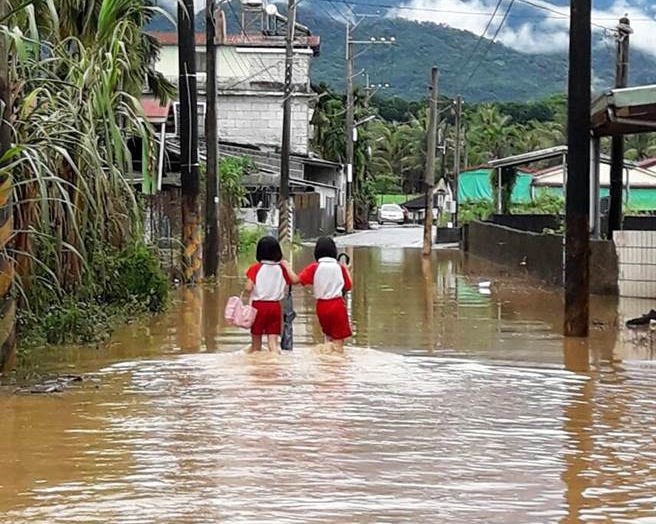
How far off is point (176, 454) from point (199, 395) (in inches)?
102

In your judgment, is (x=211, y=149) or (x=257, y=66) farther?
(x=257, y=66)

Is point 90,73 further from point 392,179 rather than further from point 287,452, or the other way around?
point 392,179

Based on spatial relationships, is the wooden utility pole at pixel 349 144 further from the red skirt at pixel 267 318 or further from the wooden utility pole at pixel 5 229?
the wooden utility pole at pixel 5 229

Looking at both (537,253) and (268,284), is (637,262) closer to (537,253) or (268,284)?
(537,253)

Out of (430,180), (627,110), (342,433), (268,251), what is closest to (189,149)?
(627,110)

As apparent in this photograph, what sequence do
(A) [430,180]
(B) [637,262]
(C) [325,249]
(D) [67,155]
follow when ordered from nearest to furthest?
(D) [67,155] → (C) [325,249] → (B) [637,262] → (A) [430,180]

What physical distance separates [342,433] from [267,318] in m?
4.33

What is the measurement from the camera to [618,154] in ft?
84.0

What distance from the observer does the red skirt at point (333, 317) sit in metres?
13.4

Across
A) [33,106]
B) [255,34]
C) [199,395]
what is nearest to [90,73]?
[33,106]

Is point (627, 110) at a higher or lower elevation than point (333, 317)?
higher

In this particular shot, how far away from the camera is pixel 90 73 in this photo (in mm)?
11797

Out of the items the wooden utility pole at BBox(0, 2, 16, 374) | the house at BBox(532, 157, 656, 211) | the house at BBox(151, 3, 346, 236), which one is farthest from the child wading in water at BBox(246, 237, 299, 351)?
Result: the house at BBox(151, 3, 346, 236)

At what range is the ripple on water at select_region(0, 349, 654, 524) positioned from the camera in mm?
6902
